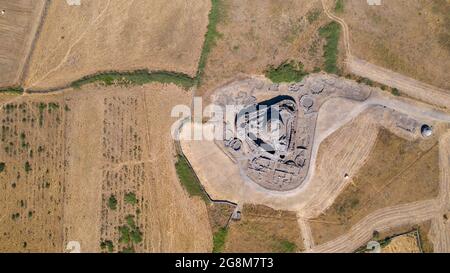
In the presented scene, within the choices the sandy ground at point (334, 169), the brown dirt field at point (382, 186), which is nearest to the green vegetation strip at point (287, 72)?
the sandy ground at point (334, 169)

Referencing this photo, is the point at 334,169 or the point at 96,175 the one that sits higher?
the point at 96,175

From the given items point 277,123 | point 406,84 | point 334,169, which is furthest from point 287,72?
point 406,84

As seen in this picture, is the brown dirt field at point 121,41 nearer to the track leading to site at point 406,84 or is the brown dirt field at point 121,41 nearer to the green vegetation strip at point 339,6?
the green vegetation strip at point 339,6

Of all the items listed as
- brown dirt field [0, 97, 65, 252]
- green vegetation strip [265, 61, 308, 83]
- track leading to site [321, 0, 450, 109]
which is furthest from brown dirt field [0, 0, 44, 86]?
track leading to site [321, 0, 450, 109]

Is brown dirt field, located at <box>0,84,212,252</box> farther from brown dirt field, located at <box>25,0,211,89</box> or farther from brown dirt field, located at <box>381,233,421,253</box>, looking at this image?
brown dirt field, located at <box>381,233,421,253</box>

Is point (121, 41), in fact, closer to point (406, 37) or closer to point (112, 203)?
point (112, 203)
